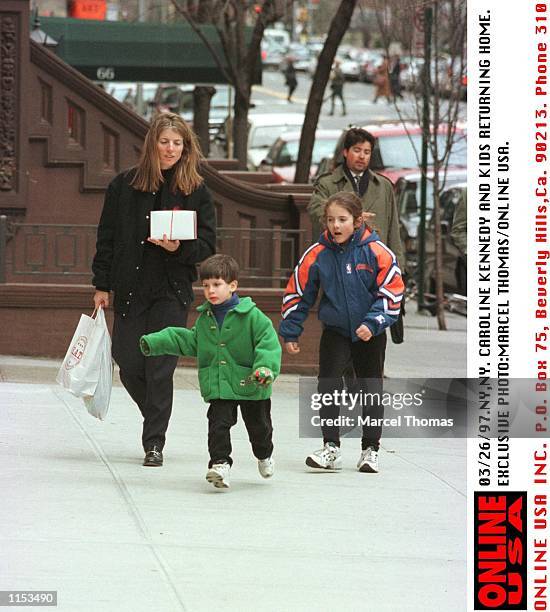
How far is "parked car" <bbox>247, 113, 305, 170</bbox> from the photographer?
93.9ft

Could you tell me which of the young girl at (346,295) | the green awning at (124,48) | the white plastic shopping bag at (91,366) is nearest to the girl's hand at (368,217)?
the young girl at (346,295)

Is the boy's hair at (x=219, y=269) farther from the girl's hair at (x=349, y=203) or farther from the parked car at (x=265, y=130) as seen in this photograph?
the parked car at (x=265, y=130)

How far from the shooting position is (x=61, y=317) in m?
11.9

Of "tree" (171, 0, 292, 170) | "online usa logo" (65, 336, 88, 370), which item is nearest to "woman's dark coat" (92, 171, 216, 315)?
"online usa logo" (65, 336, 88, 370)

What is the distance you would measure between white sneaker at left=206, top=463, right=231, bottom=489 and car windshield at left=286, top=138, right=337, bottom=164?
17.6m

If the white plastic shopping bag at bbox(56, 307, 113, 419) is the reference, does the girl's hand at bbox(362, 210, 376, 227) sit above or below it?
above

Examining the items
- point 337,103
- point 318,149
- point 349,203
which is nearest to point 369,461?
point 349,203

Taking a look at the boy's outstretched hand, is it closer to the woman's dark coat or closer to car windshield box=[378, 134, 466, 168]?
the woman's dark coat

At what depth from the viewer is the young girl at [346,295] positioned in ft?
25.5

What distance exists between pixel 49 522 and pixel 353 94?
213 ft

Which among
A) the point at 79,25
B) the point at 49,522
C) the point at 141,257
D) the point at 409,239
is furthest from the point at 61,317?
the point at 79,25

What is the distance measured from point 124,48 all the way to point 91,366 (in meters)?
17.1

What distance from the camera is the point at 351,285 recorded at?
25.7 ft

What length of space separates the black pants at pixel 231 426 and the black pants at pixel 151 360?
0.52 meters
